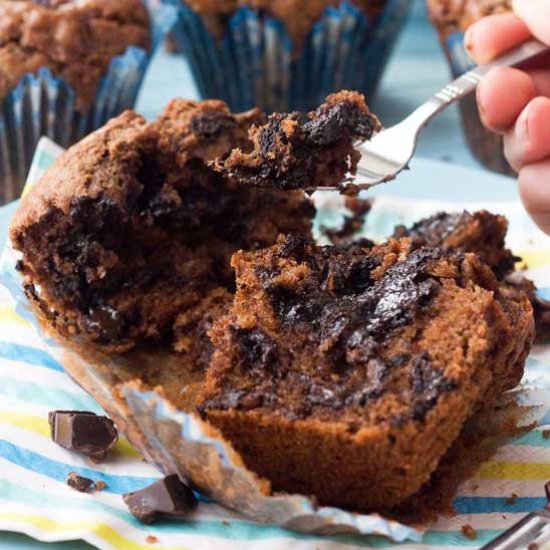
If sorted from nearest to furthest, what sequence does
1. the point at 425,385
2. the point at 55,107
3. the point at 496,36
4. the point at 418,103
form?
1. the point at 425,385
2. the point at 496,36
3. the point at 55,107
4. the point at 418,103

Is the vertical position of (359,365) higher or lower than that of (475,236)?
higher

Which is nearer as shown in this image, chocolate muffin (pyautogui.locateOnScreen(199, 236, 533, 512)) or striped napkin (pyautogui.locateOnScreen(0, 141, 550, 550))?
chocolate muffin (pyautogui.locateOnScreen(199, 236, 533, 512))

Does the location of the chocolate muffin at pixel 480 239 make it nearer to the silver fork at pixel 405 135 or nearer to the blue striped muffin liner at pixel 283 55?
the silver fork at pixel 405 135

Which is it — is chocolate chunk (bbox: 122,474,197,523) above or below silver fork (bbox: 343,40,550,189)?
below

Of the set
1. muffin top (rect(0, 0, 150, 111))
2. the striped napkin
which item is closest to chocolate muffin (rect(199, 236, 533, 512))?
the striped napkin

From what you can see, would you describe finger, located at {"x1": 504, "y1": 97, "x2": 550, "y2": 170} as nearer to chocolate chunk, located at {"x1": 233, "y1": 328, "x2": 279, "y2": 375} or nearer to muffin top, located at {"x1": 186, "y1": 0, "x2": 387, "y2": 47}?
chocolate chunk, located at {"x1": 233, "y1": 328, "x2": 279, "y2": 375}

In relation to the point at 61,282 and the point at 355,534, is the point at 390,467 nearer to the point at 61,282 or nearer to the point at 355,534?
the point at 355,534

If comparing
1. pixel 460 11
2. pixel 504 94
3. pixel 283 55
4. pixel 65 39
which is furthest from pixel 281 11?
pixel 504 94

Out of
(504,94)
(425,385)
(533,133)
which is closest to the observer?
(425,385)

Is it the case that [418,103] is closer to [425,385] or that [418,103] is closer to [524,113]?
[524,113]
